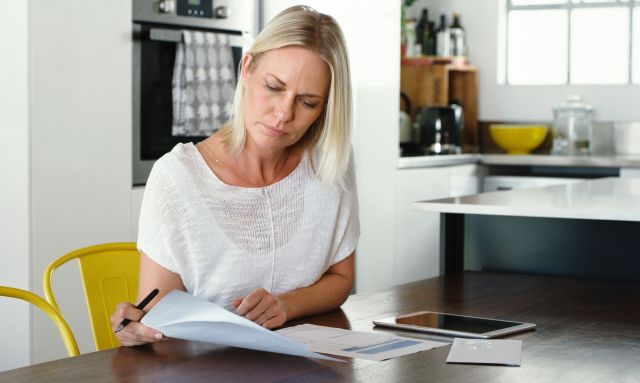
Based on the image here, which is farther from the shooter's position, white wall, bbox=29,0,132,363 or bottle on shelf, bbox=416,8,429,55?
bottle on shelf, bbox=416,8,429,55

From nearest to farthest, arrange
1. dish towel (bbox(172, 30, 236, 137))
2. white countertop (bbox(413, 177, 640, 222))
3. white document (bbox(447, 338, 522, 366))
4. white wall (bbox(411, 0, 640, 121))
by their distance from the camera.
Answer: white document (bbox(447, 338, 522, 366)) → white countertop (bbox(413, 177, 640, 222)) → dish towel (bbox(172, 30, 236, 137)) → white wall (bbox(411, 0, 640, 121))

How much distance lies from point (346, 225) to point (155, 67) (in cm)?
189

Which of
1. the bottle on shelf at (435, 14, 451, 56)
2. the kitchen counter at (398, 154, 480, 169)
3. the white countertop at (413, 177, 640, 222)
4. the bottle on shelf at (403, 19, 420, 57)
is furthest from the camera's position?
the bottle on shelf at (435, 14, 451, 56)

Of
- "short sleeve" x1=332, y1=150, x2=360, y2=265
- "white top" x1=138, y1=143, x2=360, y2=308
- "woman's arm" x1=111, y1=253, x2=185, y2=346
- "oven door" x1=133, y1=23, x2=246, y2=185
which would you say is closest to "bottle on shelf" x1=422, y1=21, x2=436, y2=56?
"oven door" x1=133, y1=23, x2=246, y2=185

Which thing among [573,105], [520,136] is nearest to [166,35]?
[520,136]

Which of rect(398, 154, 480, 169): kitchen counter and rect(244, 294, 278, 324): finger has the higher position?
rect(398, 154, 480, 169): kitchen counter

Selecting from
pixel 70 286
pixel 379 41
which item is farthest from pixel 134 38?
pixel 379 41

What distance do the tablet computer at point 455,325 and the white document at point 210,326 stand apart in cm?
33

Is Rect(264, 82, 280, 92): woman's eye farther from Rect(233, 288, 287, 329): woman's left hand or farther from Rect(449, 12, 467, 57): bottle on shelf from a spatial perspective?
Rect(449, 12, 467, 57): bottle on shelf

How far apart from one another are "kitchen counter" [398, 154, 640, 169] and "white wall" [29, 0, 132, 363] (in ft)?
5.90

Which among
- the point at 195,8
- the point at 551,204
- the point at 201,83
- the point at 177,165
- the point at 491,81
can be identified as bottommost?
the point at 551,204

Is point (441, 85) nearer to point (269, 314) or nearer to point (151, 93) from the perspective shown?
point (151, 93)

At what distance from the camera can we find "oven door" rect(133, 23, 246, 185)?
3.81 meters

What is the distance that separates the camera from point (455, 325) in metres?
1.88
